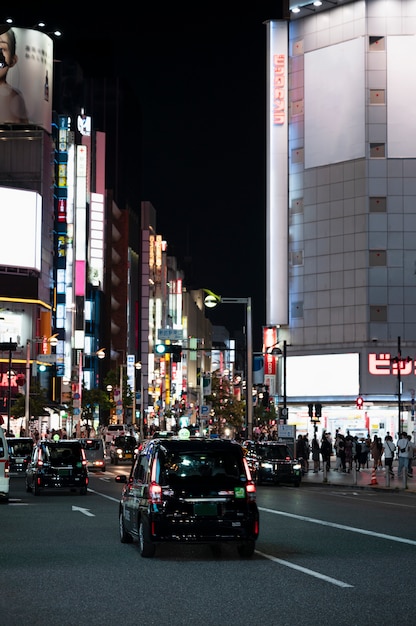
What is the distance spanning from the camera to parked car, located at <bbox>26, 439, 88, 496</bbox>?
121 ft

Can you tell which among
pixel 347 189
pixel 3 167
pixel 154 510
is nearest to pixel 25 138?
pixel 3 167

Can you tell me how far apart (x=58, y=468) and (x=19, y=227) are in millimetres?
73170

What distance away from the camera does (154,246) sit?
177 metres

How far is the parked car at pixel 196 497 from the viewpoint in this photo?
16.3m

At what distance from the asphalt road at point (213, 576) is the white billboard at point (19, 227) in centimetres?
8450

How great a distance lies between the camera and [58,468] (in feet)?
121

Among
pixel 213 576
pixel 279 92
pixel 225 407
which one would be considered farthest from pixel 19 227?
pixel 213 576

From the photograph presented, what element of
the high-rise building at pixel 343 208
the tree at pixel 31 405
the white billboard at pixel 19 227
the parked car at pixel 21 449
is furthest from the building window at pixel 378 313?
the parked car at pixel 21 449

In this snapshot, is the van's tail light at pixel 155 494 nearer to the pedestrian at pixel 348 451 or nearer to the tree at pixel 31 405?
the pedestrian at pixel 348 451

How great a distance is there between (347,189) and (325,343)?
40.8ft

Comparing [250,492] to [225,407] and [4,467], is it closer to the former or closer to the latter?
[4,467]

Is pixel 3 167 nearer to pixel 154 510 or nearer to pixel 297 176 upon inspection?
pixel 297 176

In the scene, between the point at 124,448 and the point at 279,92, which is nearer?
the point at 124,448

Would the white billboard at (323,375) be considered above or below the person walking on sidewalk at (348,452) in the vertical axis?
above
